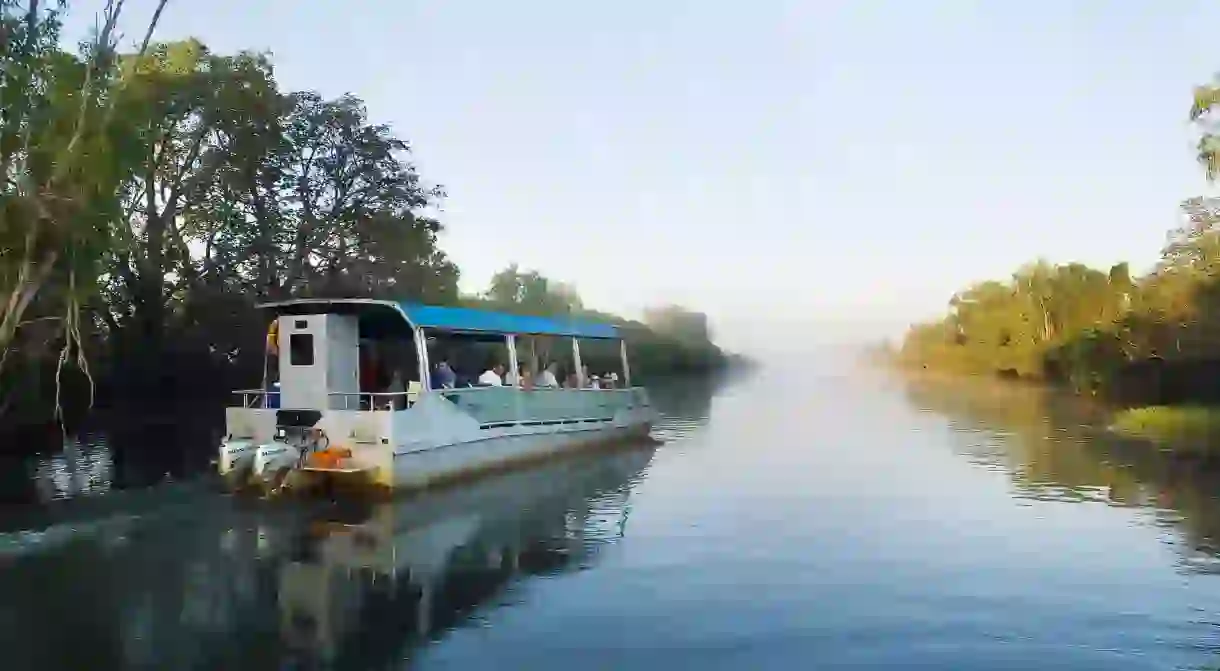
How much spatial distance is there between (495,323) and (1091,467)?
39.7 ft

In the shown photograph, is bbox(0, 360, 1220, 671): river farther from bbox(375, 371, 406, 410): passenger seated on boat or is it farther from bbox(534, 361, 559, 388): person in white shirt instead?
bbox(534, 361, 559, 388): person in white shirt

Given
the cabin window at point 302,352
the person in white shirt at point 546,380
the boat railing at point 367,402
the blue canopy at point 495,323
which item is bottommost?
the boat railing at point 367,402

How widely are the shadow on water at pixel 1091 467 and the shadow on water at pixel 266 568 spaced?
24.2 ft

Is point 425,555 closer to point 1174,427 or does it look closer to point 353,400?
point 353,400

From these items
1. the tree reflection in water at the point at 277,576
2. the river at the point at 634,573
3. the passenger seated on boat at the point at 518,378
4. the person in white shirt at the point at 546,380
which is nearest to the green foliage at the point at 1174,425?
the river at the point at 634,573

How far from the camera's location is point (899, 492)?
18828 mm

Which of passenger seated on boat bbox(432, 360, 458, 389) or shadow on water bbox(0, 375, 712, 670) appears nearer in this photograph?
shadow on water bbox(0, 375, 712, 670)

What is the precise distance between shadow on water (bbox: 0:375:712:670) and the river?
0.04m

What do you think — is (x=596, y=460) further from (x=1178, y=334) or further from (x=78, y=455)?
(x=1178, y=334)

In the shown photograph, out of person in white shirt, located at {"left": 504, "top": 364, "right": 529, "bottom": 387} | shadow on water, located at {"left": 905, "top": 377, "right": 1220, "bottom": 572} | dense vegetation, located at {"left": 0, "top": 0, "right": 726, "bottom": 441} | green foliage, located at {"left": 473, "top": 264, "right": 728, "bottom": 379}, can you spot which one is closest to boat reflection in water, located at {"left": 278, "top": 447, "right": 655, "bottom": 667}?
person in white shirt, located at {"left": 504, "top": 364, "right": 529, "bottom": 387}

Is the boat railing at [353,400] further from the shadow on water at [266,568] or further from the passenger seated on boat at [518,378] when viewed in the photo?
the passenger seated on boat at [518,378]

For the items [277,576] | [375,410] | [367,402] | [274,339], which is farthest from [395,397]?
[277,576]

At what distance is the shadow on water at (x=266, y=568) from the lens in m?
9.04

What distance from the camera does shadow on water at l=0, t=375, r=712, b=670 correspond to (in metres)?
9.04
